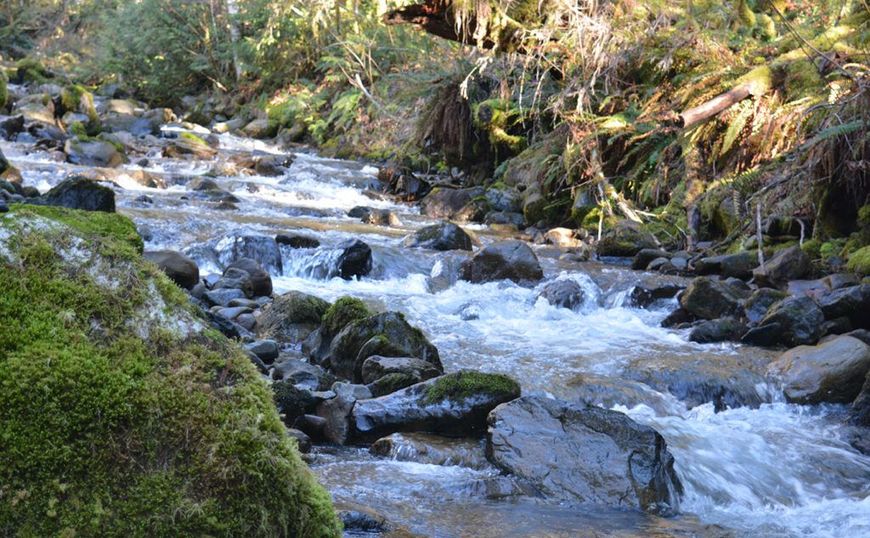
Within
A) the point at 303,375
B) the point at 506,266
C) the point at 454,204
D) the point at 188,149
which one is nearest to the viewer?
the point at 303,375

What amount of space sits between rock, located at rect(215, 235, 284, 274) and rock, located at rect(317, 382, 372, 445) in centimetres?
496

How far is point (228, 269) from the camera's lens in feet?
30.6

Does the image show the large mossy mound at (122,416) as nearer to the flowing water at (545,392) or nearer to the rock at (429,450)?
the flowing water at (545,392)

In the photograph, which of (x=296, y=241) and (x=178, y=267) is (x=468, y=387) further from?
(x=296, y=241)

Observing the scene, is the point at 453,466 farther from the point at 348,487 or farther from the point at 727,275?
the point at 727,275

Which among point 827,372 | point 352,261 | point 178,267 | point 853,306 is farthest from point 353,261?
point 827,372

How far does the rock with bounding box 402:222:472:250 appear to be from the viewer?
11914 millimetres

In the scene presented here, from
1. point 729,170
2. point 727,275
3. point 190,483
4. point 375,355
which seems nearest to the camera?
point 190,483

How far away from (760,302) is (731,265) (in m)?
1.68

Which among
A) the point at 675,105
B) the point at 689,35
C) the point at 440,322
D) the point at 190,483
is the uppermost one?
the point at 689,35

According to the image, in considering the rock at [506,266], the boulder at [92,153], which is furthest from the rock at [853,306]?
the boulder at [92,153]

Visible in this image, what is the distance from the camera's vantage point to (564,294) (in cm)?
960

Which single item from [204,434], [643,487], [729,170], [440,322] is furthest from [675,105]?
[204,434]

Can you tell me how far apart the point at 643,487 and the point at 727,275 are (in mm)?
6303
